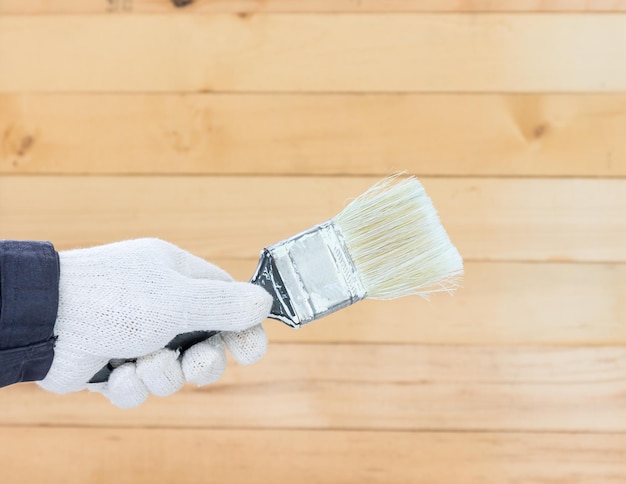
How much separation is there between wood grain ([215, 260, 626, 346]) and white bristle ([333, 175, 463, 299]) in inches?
10.2

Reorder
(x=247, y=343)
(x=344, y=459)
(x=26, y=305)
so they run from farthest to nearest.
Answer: (x=344, y=459)
(x=247, y=343)
(x=26, y=305)

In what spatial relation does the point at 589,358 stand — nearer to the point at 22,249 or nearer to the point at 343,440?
the point at 343,440

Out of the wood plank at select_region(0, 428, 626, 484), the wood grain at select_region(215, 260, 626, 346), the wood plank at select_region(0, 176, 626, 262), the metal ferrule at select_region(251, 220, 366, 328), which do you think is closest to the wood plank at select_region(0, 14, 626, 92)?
the wood plank at select_region(0, 176, 626, 262)

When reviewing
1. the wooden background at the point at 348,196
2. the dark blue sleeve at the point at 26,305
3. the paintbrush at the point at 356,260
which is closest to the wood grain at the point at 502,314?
the wooden background at the point at 348,196

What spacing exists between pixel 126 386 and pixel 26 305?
145 mm

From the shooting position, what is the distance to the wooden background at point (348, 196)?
3.01 feet

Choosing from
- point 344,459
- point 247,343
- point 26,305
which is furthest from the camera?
point 344,459

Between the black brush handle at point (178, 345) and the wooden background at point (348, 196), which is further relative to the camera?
the wooden background at point (348, 196)

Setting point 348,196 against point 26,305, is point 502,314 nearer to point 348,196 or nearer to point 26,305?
point 348,196

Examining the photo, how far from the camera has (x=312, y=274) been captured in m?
0.65

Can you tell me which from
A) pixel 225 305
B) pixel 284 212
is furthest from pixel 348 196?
pixel 225 305

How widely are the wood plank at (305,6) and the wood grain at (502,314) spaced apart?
42cm

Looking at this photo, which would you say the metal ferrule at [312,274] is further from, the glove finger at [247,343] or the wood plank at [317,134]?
the wood plank at [317,134]

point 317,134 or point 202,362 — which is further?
point 317,134
